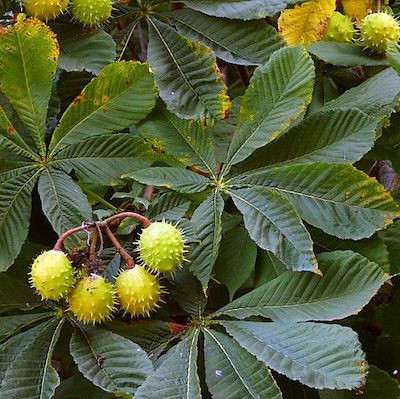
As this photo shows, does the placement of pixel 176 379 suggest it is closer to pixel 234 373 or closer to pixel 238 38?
pixel 234 373

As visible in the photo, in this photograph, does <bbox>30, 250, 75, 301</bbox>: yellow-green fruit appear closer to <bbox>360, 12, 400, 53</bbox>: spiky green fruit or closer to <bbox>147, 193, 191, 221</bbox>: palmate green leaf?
<bbox>147, 193, 191, 221</bbox>: palmate green leaf

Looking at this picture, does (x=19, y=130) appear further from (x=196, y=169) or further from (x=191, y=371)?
(x=191, y=371)

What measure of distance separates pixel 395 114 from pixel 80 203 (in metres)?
0.57

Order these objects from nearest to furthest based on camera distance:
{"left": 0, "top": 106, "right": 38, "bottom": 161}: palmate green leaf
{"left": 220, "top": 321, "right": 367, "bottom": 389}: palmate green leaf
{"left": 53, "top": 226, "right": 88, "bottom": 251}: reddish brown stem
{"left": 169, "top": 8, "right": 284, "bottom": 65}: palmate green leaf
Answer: {"left": 220, "top": 321, "right": 367, "bottom": 389}: palmate green leaf → {"left": 53, "top": 226, "right": 88, "bottom": 251}: reddish brown stem → {"left": 0, "top": 106, "right": 38, "bottom": 161}: palmate green leaf → {"left": 169, "top": 8, "right": 284, "bottom": 65}: palmate green leaf

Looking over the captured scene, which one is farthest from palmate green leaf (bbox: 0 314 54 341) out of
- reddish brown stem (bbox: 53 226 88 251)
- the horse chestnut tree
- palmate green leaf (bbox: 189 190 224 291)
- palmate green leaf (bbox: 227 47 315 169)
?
palmate green leaf (bbox: 227 47 315 169)

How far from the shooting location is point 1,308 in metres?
1.02

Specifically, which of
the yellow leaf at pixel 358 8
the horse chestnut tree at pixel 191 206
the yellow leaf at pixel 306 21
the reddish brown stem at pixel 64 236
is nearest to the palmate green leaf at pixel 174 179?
the horse chestnut tree at pixel 191 206

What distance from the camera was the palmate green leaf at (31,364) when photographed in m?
0.90

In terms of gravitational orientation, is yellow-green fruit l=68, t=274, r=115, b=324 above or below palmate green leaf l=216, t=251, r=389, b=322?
Answer: above

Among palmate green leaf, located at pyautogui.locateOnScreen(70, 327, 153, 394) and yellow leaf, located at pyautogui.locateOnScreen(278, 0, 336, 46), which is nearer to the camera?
palmate green leaf, located at pyautogui.locateOnScreen(70, 327, 153, 394)

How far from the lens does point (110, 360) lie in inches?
36.3

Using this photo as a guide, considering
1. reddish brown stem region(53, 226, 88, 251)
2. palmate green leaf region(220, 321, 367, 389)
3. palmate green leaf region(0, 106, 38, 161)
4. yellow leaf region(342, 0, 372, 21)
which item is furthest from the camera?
yellow leaf region(342, 0, 372, 21)

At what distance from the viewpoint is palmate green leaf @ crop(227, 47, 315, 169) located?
1042 millimetres

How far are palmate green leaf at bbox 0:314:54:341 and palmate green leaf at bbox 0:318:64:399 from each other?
11 millimetres
